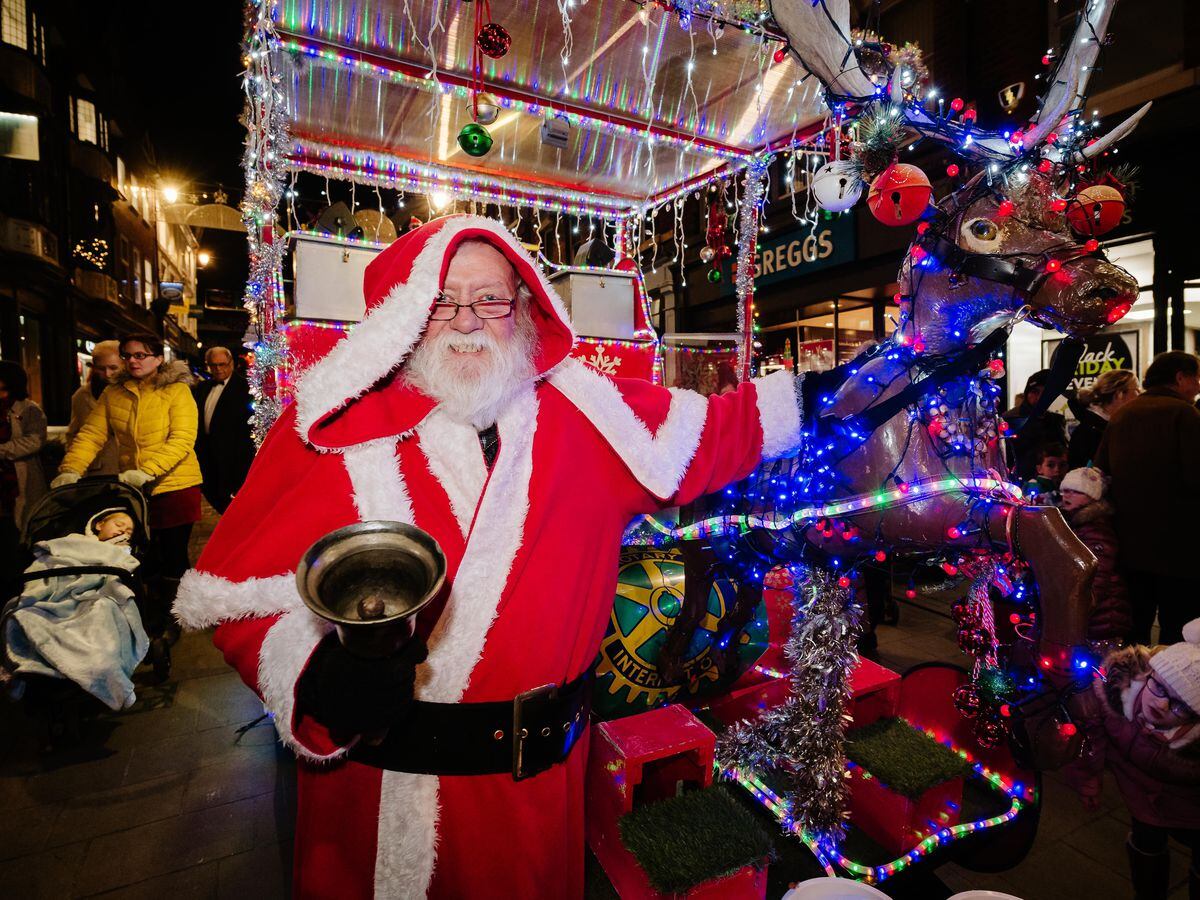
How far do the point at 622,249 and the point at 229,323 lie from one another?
5200 cm

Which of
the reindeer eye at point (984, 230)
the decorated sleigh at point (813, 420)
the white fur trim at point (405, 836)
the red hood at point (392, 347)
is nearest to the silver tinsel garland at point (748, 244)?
the decorated sleigh at point (813, 420)

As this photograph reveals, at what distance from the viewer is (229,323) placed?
4769cm

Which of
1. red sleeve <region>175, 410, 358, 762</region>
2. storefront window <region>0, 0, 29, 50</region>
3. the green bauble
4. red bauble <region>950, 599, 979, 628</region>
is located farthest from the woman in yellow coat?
storefront window <region>0, 0, 29, 50</region>

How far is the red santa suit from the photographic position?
50.2 inches

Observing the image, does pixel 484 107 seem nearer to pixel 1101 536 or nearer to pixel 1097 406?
pixel 1101 536

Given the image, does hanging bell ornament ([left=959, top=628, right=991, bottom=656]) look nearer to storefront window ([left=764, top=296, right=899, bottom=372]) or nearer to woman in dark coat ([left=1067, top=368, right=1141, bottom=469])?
woman in dark coat ([left=1067, top=368, right=1141, bottom=469])

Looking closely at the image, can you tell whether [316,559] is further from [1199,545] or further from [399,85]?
[1199,545]

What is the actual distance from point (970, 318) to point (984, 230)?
26cm

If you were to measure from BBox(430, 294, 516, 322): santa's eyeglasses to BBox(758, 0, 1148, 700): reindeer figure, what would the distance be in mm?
1072

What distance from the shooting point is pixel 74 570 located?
3375 millimetres

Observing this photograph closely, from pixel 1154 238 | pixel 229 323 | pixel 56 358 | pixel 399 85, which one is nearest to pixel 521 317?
pixel 399 85

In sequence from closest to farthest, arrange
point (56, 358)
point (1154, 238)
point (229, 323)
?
point (1154, 238)
point (56, 358)
point (229, 323)

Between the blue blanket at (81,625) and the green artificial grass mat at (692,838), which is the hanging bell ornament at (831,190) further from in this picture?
the blue blanket at (81,625)

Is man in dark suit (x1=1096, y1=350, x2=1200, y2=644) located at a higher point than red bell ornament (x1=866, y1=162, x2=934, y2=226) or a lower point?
lower
